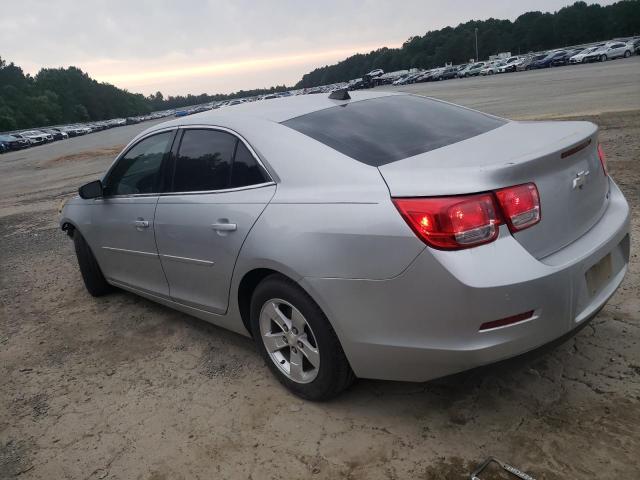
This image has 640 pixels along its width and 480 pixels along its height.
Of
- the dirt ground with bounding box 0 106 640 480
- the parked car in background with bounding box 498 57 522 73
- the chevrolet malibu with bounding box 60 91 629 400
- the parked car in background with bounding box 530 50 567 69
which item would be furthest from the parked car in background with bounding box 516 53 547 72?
the chevrolet malibu with bounding box 60 91 629 400

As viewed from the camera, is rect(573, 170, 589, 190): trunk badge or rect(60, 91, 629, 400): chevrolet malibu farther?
rect(573, 170, 589, 190): trunk badge

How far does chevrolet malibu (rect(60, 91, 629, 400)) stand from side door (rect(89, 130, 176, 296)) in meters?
0.11

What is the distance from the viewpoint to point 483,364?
2283 mm

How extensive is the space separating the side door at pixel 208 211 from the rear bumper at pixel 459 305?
66 centimetres

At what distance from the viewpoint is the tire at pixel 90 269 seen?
490cm

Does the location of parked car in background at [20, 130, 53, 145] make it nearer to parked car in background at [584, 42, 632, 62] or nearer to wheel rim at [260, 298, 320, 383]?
parked car in background at [584, 42, 632, 62]

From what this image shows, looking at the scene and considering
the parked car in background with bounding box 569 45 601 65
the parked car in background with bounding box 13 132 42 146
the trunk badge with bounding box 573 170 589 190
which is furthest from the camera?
the parked car in background with bounding box 13 132 42 146

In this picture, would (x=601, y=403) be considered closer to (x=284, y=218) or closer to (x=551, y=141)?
(x=551, y=141)

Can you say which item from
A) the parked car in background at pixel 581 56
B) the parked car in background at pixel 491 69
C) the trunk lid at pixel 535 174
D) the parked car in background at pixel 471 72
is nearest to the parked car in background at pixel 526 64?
the parked car in background at pixel 491 69

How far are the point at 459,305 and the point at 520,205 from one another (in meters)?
0.50

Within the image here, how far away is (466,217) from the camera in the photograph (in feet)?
7.27

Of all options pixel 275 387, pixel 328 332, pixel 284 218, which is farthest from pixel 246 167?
pixel 275 387

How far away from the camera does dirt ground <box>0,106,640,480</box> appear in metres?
2.44

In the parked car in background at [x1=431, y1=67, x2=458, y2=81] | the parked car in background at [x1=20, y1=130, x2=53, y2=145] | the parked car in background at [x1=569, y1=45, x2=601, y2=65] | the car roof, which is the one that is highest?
the car roof
